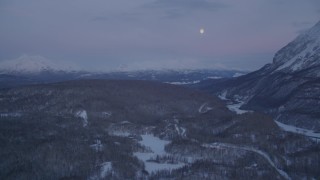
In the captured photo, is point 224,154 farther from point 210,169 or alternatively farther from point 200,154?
point 210,169

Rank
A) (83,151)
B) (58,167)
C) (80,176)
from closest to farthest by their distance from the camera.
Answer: (80,176), (58,167), (83,151)

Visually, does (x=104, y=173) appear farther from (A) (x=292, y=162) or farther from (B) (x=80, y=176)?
(A) (x=292, y=162)

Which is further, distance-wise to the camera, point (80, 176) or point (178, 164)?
point (178, 164)

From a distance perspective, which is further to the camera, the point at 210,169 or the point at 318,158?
the point at 318,158

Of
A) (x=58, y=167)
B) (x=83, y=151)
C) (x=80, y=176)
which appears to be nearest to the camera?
(x=80, y=176)

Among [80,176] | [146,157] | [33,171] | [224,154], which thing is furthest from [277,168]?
[33,171]

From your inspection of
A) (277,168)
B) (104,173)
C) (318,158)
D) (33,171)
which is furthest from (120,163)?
(318,158)

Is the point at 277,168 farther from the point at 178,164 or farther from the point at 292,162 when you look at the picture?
the point at 178,164
